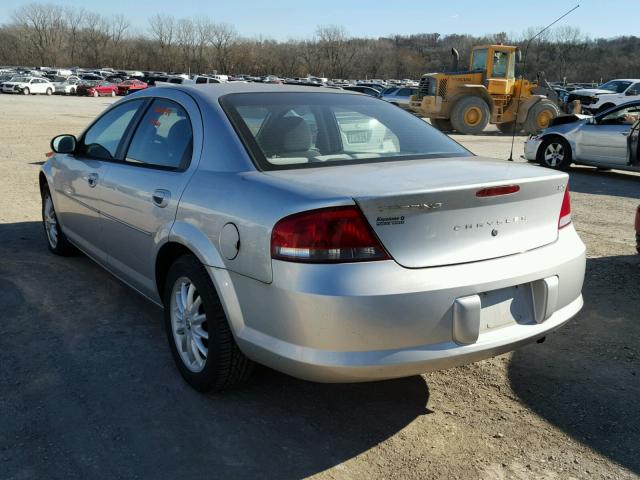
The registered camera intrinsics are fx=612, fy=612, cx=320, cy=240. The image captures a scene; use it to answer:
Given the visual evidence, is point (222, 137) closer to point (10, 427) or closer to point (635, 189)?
point (10, 427)

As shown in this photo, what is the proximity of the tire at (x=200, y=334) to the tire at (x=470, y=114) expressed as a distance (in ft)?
65.4

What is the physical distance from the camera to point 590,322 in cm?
433

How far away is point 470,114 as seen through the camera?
22031mm

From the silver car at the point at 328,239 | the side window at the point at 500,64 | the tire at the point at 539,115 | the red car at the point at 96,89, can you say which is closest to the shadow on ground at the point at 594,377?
the silver car at the point at 328,239

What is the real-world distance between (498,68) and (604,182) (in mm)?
12526

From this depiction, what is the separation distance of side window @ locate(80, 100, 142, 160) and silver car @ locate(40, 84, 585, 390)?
13.0 inches

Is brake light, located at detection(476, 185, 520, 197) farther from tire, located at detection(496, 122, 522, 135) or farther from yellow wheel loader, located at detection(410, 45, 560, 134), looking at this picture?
tire, located at detection(496, 122, 522, 135)

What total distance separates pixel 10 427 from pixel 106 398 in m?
0.45

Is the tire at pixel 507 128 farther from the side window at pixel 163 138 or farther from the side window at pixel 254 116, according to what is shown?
the side window at pixel 254 116

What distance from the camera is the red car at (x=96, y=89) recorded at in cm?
4872

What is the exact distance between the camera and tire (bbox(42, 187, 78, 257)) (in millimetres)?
5422

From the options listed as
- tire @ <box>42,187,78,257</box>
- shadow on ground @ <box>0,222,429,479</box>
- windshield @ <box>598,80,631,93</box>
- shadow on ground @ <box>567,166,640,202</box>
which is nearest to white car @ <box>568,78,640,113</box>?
windshield @ <box>598,80,631,93</box>

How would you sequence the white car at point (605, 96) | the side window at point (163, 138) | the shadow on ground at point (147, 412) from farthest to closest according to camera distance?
the white car at point (605, 96) → the side window at point (163, 138) → the shadow on ground at point (147, 412)

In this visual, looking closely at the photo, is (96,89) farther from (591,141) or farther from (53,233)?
(53,233)
